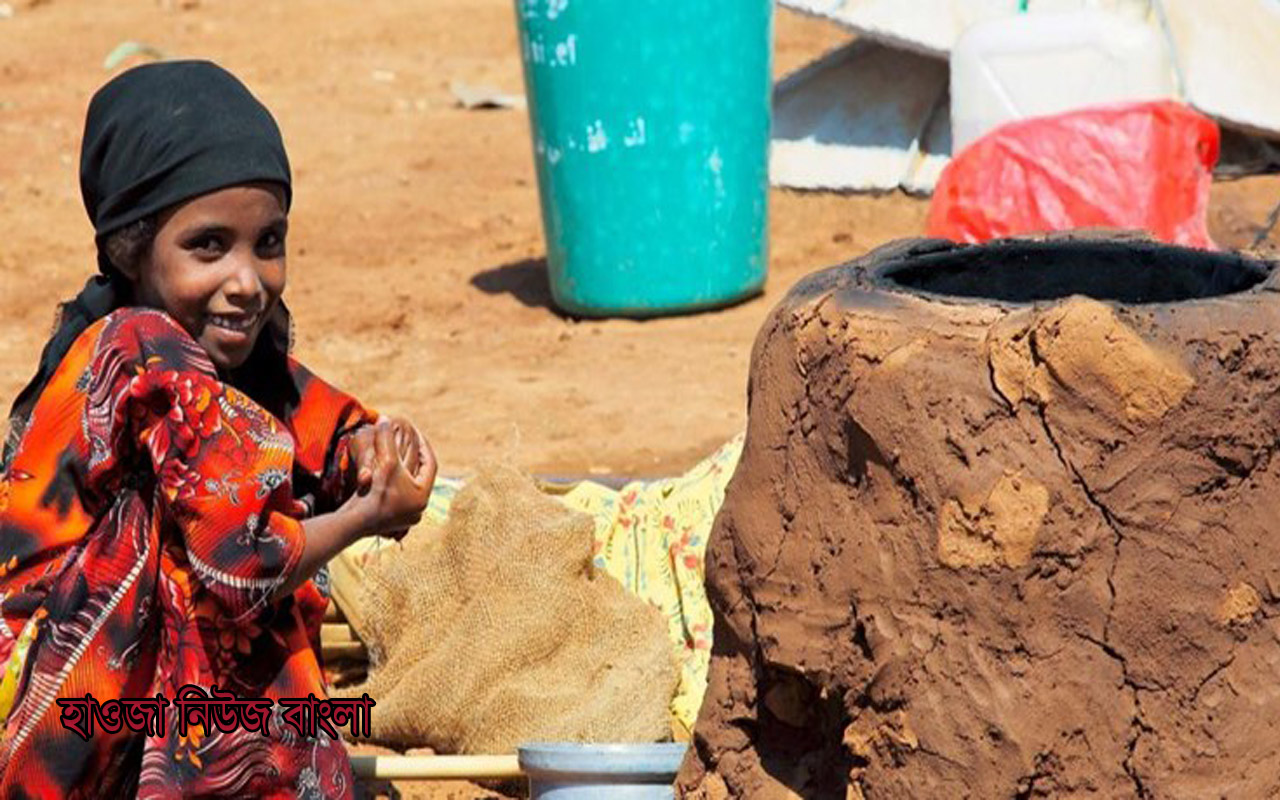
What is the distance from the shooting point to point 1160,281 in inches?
110

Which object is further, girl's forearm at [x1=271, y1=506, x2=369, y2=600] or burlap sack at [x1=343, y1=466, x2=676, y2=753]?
burlap sack at [x1=343, y1=466, x2=676, y2=753]

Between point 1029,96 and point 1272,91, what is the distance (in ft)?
3.23

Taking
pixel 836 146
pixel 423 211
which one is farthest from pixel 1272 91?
pixel 423 211

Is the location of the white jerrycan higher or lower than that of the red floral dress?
lower

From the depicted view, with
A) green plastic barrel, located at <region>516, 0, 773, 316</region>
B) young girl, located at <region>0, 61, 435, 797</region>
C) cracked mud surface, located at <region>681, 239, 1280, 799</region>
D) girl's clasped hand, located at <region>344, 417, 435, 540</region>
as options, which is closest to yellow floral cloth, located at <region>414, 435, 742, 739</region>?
girl's clasped hand, located at <region>344, 417, 435, 540</region>

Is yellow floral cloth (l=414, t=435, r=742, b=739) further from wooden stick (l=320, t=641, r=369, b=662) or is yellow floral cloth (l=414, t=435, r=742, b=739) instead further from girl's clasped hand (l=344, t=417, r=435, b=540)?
girl's clasped hand (l=344, t=417, r=435, b=540)

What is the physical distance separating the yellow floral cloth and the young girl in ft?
4.43

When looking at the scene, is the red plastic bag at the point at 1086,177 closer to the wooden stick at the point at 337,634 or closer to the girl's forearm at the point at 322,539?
the wooden stick at the point at 337,634

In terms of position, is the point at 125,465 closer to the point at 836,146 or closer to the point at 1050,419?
the point at 1050,419

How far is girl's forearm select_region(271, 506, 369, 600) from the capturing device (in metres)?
2.59

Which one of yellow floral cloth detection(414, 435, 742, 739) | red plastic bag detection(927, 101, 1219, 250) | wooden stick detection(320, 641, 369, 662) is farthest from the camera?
red plastic bag detection(927, 101, 1219, 250)

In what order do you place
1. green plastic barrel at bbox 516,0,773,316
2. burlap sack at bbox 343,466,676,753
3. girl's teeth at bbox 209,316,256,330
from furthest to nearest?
green plastic barrel at bbox 516,0,773,316 < burlap sack at bbox 343,466,676,753 < girl's teeth at bbox 209,316,256,330

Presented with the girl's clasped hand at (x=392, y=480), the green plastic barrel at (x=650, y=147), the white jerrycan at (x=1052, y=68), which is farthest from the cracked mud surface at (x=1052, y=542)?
the white jerrycan at (x=1052, y=68)

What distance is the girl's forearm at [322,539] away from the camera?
259 centimetres
